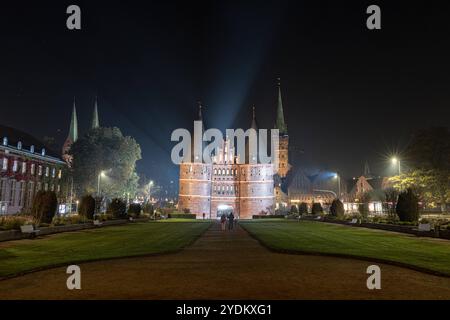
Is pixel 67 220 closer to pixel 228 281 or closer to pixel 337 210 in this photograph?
pixel 228 281

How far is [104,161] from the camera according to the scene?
2753 inches

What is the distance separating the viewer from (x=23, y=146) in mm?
73562

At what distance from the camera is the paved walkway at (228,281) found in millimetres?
10297

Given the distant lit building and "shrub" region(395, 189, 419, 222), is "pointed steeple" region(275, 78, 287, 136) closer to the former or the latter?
the distant lit building

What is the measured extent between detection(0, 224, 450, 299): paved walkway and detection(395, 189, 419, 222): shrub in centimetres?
2312

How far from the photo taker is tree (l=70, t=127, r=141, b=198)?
69812 millimetres

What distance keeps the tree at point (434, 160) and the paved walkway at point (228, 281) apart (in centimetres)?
4016

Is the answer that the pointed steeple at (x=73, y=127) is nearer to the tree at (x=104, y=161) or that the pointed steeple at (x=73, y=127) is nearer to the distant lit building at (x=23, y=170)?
the distant lit building at (x=23, y=170)

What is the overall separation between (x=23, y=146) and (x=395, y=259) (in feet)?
237

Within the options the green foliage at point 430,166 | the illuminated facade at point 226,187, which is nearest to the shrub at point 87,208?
the green foliage at point 430,166

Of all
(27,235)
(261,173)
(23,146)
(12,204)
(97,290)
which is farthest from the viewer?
(261,173)

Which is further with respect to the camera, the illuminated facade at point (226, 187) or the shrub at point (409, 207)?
the illuminated facade at point (226, 187)

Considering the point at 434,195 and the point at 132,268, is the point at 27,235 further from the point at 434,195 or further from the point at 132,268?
the point at 434,195
